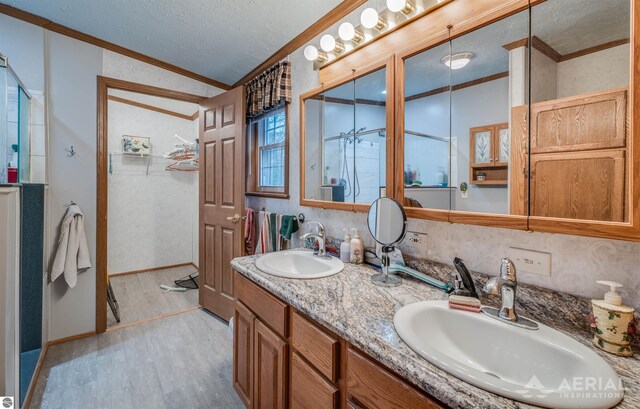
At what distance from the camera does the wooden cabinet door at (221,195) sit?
2422 mm

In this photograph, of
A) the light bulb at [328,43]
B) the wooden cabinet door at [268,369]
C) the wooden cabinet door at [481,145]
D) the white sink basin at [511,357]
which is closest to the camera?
the white sink basin at [511,357]

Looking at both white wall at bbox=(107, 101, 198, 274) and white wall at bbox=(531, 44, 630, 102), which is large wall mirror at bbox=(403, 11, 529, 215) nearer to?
white wall at bbox=(531, 44, 630, 102)

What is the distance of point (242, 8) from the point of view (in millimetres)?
1857

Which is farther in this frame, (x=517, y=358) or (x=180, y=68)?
(x=180, y=68)

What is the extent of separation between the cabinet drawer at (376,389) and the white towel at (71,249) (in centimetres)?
245

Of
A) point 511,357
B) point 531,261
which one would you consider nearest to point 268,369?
point 511,357

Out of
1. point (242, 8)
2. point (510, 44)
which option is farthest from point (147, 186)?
point (510, 44)

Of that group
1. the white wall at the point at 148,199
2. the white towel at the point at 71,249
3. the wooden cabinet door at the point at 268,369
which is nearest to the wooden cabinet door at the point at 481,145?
the wooden cabinet door at the point at 268,369

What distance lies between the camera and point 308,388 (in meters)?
1.03

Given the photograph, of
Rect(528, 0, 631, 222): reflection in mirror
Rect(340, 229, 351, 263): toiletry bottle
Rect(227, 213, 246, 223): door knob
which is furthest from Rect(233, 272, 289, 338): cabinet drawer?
Rect(528, 0, 631, 222): reflection in mirror

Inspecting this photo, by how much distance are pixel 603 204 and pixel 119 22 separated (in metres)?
2.97

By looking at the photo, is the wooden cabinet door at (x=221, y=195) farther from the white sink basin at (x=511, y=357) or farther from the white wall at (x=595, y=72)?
the white wall at (x=595, y=72)

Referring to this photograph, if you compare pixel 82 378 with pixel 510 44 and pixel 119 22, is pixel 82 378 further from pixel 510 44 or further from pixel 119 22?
A: pixel 510 44

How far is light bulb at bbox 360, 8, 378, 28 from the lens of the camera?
1391mm
